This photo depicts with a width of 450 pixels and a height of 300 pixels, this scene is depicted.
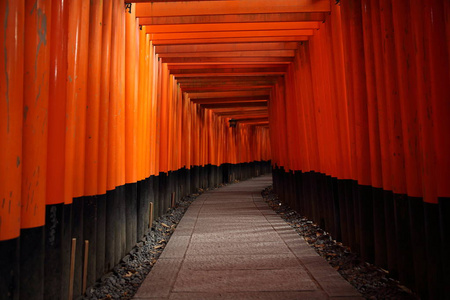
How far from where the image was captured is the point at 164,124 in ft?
25.0

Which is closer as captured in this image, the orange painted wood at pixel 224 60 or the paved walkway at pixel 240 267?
the paved walkway at pixel 240 267

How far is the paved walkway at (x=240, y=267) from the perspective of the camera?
3215mm

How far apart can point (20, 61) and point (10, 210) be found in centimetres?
98

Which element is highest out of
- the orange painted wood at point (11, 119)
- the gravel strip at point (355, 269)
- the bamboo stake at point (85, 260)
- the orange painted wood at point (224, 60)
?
the orange painted wood at point (224, 60)

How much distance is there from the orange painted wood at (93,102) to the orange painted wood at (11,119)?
131 cm

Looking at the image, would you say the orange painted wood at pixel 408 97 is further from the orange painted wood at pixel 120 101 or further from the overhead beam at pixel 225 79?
the overhead beam at pixel 225 79

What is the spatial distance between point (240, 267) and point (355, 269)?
1346 mm

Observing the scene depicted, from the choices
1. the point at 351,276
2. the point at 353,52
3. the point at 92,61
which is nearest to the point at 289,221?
the point at 351,276

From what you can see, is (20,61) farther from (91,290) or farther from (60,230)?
(91,290)

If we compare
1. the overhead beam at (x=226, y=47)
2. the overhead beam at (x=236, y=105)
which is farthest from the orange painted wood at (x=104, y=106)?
the overhead beam at (x=236, y=105)

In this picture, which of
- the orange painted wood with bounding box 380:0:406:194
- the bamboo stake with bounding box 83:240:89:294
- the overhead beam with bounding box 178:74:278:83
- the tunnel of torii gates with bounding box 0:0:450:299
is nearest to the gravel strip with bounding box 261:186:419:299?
the tunnel of torii gates with bounding box 0:0:450:299

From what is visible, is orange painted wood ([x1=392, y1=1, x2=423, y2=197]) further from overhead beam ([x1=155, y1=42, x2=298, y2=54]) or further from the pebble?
overhead beam ([x1=155, y1=42, x2=298, y2=54])

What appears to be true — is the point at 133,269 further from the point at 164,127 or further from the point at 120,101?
the point at 164,127

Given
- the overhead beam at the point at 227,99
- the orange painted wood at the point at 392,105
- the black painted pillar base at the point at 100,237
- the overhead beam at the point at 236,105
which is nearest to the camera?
the orange painted wood at the point at 392,105
